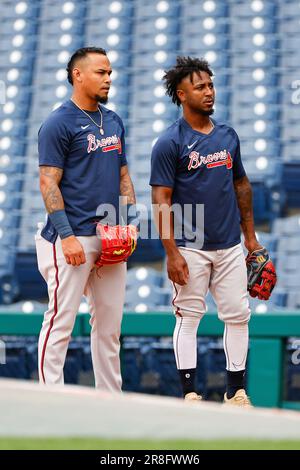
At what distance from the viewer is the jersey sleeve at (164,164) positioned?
13.0 feet

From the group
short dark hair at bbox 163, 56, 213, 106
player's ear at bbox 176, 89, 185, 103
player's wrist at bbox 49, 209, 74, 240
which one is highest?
short dark hair at bbox 163, 56, 213, 106

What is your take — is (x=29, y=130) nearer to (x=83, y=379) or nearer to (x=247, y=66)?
(x=247, y=66)

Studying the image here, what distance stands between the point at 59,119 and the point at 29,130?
11.0ft

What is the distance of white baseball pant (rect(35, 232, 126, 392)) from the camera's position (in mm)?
3830

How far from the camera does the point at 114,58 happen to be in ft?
23.8

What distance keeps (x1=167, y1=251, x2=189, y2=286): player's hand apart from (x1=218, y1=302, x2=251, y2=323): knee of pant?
215 millimetres

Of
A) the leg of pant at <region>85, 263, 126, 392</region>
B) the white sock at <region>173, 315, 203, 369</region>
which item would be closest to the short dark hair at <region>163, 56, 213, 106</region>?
the leg of pant at <region>85, 263, 126, 392</region>

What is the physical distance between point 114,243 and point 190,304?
456 millimetres

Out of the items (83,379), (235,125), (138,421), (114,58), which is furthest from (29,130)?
(138,421)

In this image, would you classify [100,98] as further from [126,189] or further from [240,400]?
[240,400]

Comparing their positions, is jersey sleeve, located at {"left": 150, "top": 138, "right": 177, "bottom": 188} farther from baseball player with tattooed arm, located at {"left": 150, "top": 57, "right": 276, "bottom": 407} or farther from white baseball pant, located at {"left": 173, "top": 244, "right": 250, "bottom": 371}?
white baseball pant, located at {"left": 173, "top": 244, "right": 250, "bottom": 371}

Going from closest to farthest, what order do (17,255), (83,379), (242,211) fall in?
(242,211) < (83,379) < (17,255)

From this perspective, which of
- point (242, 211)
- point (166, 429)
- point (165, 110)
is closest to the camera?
point (166, 429)

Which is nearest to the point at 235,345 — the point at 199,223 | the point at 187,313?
the point at 187,313
